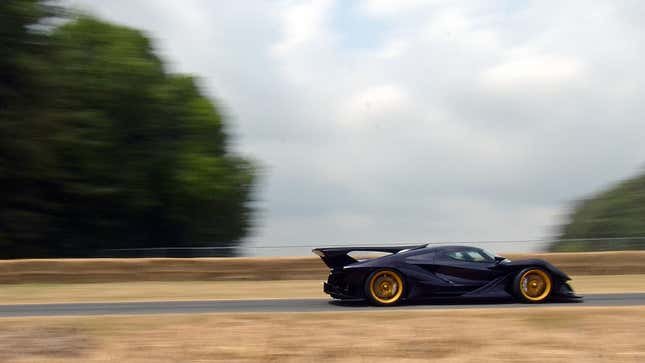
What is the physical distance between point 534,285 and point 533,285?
2 centimetres

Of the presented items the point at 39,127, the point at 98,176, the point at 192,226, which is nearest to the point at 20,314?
the point at 39,127

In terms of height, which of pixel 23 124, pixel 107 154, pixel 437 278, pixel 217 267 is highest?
pixel 23 124

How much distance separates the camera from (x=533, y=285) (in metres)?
13.5

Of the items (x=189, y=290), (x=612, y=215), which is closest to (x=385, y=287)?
(x=189, y=290)

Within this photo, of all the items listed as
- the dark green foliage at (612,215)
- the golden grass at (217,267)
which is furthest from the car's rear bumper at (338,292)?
the dark green foliage at (612,215)

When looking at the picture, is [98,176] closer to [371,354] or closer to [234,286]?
[234,286]

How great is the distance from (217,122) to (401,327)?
27.5 meters

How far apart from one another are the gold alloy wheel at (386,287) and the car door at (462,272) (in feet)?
2.31

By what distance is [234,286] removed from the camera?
64.1ft

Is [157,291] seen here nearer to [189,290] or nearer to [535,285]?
[189,290]

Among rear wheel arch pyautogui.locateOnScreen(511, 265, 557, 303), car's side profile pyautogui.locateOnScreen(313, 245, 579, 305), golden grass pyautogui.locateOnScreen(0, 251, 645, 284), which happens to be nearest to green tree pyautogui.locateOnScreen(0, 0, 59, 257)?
golden grass pyautogui.locateOnScreen(0, 251, 645, 284)

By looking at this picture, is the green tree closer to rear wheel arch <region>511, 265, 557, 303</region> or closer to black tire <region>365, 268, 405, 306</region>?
black tire <region>365, 268, 405, 306</region>

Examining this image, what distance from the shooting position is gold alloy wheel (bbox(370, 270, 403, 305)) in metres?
13.4

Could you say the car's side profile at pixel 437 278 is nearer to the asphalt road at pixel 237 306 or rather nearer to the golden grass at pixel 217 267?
the asphalt road at pixel 237 306
